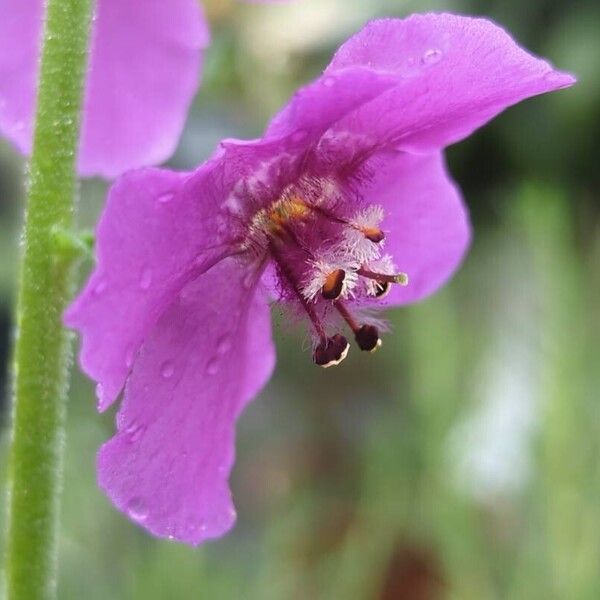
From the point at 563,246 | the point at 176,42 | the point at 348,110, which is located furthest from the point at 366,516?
the point at 348,110

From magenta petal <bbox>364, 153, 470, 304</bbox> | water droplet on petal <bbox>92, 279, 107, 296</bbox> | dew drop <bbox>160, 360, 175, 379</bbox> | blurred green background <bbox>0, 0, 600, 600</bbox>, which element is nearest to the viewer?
water droplet on petal <bbox>92, 279, 107, 296</bbox>

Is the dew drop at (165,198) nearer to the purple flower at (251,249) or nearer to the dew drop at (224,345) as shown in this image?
the purple flower at (251,249)

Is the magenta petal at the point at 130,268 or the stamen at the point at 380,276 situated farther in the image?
the stamen at the point at 380,276

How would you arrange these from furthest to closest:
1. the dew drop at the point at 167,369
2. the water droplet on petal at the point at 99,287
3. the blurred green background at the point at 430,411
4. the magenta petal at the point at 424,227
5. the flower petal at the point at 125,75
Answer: the blurred green background at the point at 430,411 < the flower petal at the point at 125,75 < the magenta petal at the point at 424,227 < the dew drop at the point at 167,369 < the water droplet on petal at the point at 99,287

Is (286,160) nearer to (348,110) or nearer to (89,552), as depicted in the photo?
(348,110)

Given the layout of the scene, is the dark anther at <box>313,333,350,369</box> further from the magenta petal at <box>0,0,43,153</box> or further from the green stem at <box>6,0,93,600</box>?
the magenta petal at <box>0,0,43,153</box>

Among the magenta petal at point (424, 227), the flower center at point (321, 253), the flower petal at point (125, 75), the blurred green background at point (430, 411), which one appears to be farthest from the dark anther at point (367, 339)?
the blurred green background at point (430, 411)

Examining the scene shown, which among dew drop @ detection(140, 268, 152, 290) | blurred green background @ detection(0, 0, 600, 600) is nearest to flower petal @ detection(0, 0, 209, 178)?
dew drop @ detection(140, 268, 152, 290)
